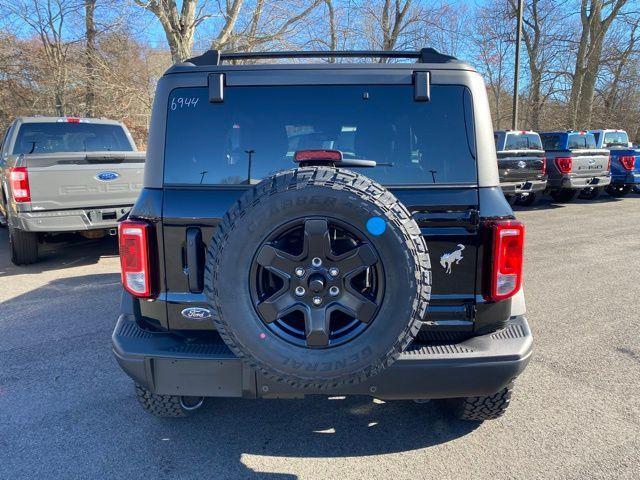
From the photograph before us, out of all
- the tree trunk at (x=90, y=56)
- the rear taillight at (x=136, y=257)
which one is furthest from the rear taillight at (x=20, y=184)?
the tree trunk at (x=90, y=56)

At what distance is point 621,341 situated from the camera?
411cm

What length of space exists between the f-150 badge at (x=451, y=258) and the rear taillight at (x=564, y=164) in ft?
37.9

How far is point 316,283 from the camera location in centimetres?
204

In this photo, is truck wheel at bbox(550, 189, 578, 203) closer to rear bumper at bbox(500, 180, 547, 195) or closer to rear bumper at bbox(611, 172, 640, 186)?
rear bumper at bbox(611, 172, 640, 186)

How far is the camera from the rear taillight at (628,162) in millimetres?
13648

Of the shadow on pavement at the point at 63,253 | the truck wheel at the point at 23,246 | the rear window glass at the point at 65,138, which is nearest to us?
the truck wheel at the point at 23,246

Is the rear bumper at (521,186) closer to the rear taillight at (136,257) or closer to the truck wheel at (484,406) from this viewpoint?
the truck wheel at (484,406)

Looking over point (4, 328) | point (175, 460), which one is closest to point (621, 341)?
point (175, 460)

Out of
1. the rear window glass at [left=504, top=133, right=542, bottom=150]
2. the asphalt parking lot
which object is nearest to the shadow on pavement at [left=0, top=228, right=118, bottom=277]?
the asphalt parking lot

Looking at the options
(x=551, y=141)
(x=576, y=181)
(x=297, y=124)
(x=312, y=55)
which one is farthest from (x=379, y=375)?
(x=551, y=141)

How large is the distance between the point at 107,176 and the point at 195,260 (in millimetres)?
4724

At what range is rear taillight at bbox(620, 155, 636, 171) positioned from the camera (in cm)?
1365

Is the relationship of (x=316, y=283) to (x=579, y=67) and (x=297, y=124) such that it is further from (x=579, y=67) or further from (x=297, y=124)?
(x=579, y=67)

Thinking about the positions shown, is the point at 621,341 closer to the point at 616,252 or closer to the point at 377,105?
the point at 377,105
